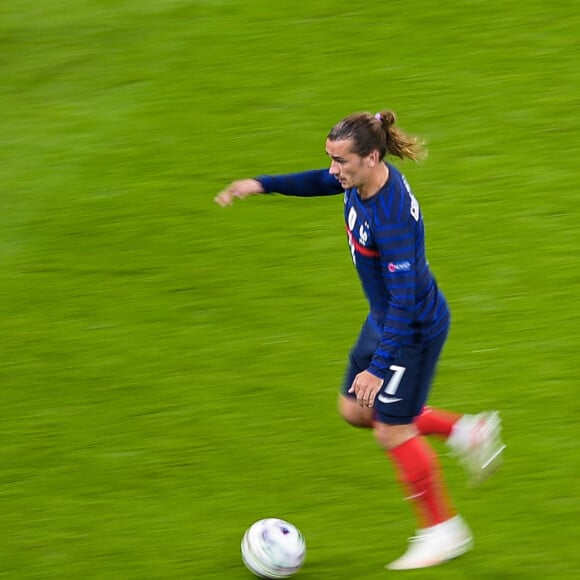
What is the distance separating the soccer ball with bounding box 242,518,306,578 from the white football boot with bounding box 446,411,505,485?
1.12 m

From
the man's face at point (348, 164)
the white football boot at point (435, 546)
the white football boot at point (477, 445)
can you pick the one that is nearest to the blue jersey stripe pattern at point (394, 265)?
the man's face at point (348, 164)

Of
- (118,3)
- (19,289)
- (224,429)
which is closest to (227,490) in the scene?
(224,429)

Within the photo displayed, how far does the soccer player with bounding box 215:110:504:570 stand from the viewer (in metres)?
6.16

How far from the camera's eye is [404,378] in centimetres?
651

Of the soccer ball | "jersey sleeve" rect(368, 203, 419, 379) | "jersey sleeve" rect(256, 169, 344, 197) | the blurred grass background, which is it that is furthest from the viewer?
the blurred grass background

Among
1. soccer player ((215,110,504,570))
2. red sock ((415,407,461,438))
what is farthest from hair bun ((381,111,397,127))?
red sock ((415,407,461,438))

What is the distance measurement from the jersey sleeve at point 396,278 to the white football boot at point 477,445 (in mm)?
1152

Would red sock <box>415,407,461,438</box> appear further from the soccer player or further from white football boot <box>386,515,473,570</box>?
white football boot <box>386,515,473,570</box>

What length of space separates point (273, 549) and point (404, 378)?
3.75 feet

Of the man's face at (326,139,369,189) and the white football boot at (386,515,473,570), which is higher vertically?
the man's face at (326,139,369,189)

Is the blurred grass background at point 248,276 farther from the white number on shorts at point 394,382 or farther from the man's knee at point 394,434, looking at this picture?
the white number on shorts at point 394,382

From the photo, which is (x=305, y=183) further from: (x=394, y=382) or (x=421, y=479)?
(x=421, y=479)

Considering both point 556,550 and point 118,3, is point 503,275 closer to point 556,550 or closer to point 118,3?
point 556,550

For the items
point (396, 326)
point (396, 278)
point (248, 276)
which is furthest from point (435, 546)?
point (248, 276)
